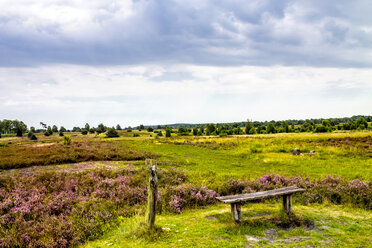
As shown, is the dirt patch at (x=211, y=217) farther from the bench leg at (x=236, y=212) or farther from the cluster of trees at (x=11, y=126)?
the cluster of trees at (x=11, y=126)

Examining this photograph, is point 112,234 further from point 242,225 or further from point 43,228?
point 242,225

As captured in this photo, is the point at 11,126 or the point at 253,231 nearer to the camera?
the point at 253,231

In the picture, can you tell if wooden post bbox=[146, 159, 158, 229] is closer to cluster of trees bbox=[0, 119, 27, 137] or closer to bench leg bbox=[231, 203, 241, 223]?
bench leg bbox=[231, 203, 241, 223]

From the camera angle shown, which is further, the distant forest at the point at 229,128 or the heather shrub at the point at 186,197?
the distant forest at the point at 229,128

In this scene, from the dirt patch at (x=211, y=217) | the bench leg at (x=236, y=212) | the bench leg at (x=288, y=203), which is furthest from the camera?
the dirt patch at (x=211, y=217)

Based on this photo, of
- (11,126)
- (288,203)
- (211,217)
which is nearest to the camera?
(288,203)

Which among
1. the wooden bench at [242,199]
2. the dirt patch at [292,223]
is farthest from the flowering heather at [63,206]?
the dirt patch at [292,223]

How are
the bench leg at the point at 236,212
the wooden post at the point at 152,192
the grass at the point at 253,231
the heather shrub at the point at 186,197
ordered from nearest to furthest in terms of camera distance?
the grass at the point at 253,231, the wooden post at the point at 152,192, the bench leg at the point at 236,212, the heather shrub at the point at 186,197

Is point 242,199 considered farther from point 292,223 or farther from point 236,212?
point 292,223

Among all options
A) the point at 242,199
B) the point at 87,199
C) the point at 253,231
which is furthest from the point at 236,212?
the point at 87,199

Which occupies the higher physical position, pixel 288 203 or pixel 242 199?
pixel 242 199

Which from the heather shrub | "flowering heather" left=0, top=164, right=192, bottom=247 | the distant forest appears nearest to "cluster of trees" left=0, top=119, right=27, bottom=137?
the distant forest

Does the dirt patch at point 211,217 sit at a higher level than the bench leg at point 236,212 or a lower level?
lower

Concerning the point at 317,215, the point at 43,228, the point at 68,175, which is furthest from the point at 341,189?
the point at 68,175
